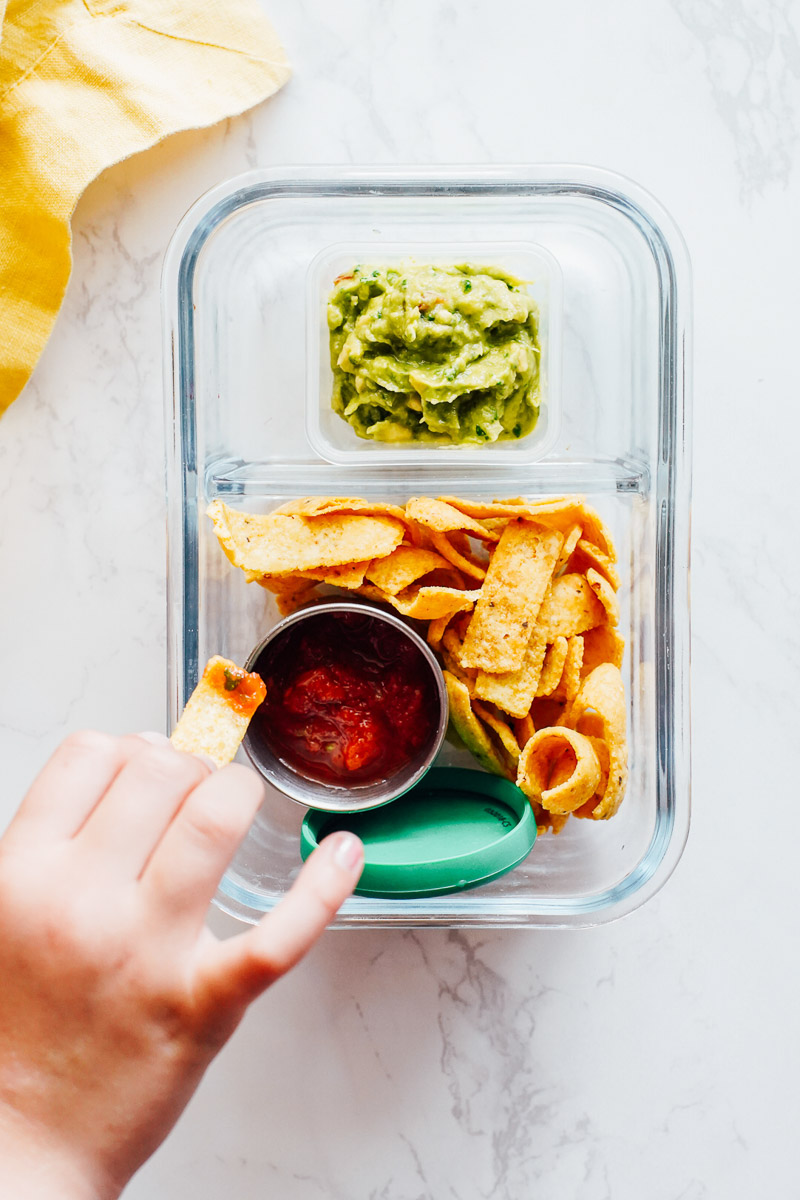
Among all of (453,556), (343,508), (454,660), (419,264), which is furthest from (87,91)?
(454,660)

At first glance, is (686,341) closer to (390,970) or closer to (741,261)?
(741,261)

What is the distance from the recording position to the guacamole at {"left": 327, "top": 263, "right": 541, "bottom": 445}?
3.88 ft

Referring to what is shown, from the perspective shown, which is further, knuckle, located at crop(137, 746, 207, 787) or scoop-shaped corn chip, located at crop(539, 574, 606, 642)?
scoop-shaped corn chip, located at crop(539, 574, 606, 642)

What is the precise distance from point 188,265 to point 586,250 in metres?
0.51

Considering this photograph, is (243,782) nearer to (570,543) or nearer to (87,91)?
(570,543)

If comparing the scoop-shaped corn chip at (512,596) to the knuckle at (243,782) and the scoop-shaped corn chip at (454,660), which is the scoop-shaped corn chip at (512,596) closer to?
the scoop-shaped corn chip at (454,660)

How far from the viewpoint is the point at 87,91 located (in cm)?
130

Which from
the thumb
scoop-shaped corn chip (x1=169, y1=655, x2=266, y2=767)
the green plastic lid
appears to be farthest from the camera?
the green plastic lid

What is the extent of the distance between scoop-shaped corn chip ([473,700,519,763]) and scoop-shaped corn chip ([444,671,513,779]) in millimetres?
11

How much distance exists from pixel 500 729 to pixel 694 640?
0.32 m

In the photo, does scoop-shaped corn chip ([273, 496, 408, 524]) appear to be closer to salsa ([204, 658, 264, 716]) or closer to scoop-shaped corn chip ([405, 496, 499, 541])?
scoop-shaped corn chip ([405, 496, 499, 541])

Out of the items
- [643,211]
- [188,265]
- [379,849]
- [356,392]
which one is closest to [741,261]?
[643,211]

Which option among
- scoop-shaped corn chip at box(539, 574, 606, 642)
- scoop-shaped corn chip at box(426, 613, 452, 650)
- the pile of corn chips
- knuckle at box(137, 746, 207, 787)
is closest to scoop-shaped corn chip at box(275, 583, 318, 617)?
the pile of corn chips

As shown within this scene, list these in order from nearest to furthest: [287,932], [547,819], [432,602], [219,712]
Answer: [287,932] → [219,712] → [432,602] → [547,819]
